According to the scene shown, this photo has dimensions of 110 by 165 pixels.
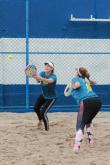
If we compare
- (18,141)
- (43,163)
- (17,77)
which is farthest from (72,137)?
(17,77)

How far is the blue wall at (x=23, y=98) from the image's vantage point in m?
16.4

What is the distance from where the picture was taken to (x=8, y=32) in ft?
53.2

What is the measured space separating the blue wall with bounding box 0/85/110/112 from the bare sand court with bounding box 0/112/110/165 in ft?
3.48

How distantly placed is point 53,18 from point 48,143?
19.5 ft

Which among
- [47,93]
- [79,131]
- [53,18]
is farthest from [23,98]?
[79,131]

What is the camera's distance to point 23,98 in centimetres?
1650

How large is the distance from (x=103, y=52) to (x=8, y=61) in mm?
2803

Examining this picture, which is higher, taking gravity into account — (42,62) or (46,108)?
(42,62)

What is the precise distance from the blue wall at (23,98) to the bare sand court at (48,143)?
1.06 meters

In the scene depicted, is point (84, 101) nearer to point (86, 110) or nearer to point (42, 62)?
point (86, 110)

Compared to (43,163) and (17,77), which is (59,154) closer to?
(43,163)

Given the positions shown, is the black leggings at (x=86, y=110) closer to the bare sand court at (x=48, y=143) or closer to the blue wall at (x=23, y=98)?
the bare sand court at (x=48, y=143)

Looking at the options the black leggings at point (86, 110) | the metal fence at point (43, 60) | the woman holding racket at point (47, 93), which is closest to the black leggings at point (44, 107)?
the woman holding racket at point (47, 93)

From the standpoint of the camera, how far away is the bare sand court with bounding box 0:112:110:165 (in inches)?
373
